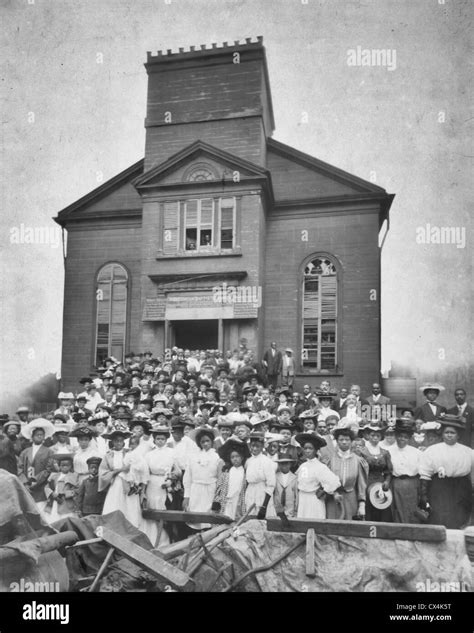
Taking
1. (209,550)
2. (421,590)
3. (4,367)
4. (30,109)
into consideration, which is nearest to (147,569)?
(209,550)

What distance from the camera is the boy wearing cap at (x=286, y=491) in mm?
8430

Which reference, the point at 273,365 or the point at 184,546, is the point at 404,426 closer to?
the point at 184,546

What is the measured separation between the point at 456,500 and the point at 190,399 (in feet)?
21.7

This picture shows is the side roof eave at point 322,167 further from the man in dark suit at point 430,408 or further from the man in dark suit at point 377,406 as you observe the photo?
the man in dark suit at point 430,408

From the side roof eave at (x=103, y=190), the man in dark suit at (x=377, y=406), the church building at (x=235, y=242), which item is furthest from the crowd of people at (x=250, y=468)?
the side roof eave at (x=103, y=190)

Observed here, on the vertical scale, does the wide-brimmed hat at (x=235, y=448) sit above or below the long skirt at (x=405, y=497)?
above

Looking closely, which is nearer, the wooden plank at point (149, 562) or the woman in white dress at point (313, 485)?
the wooden plank at point (149, 562)

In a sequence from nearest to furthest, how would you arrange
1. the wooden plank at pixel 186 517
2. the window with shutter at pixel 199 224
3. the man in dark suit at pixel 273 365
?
the wooden plank at pixel 186 517, the man in dark suit at pixel 273 365, the window with shutter at pixel 199 224

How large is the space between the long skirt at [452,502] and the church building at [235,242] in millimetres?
11335

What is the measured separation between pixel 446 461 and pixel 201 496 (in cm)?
344

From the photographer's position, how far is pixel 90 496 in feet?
29.5

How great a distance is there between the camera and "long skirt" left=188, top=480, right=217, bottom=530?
9.22m

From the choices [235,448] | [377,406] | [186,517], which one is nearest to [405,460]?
[235,448]

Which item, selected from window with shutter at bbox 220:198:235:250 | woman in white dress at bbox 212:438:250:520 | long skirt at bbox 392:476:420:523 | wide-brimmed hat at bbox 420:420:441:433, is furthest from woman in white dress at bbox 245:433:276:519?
window with shutter at bbox 220:198:235:250
